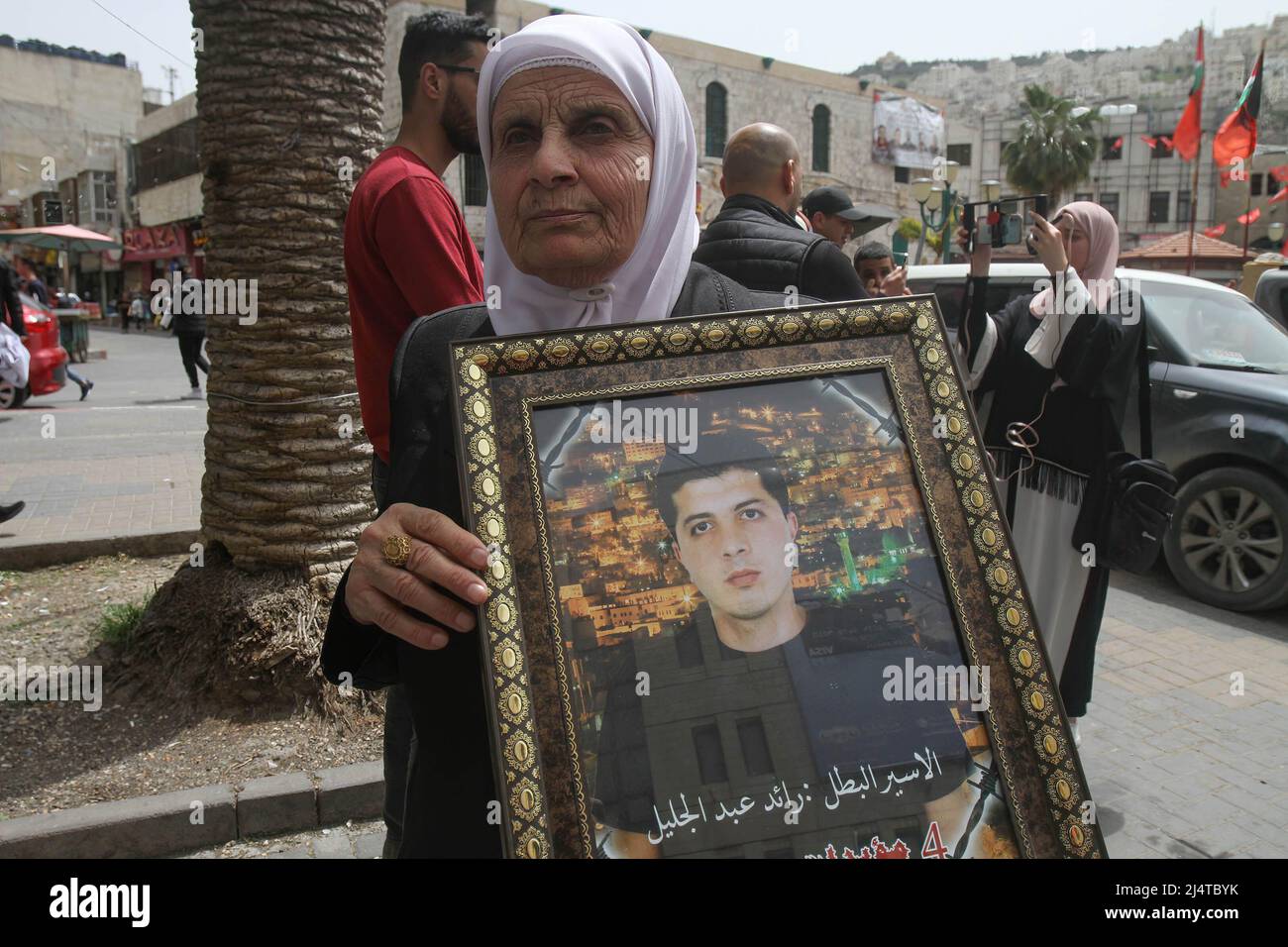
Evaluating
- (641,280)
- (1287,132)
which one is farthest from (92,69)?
(1287,132)

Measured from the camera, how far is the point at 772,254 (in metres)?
3.30

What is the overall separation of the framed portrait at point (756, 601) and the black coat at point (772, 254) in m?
1.32

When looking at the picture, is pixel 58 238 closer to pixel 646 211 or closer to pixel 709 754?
pixel 646 211

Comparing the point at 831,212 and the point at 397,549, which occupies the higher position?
the point at 831,212

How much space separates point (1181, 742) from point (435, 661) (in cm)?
473

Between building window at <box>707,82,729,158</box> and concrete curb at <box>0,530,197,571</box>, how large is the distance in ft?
114

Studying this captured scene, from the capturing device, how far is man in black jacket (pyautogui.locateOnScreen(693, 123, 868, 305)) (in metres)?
2.96

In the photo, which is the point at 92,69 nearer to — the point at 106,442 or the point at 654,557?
the point at 106,442

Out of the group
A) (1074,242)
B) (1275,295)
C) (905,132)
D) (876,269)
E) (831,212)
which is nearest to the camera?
(1074,242)

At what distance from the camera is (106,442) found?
39.9 ft

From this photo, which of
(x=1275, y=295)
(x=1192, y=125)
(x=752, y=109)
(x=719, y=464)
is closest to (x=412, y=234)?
(x=719, y=464)

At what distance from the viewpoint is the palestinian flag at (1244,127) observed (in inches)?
746

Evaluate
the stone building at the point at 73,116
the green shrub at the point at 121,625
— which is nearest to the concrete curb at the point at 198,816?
the green shrub at the point at 121,625

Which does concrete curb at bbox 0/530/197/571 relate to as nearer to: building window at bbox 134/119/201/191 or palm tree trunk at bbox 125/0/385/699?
palm tree trunk at bbox 125/0/385/699
